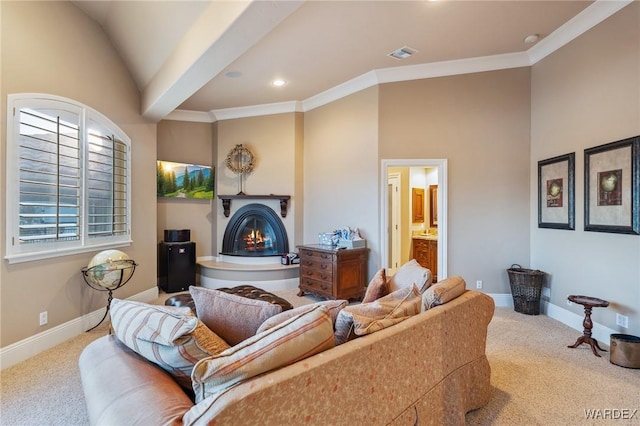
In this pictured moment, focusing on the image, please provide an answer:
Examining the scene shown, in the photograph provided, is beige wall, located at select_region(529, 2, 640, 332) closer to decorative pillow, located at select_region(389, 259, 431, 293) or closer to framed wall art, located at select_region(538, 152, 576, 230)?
framed wall art, located at select_region(538, 152, 576, 230)

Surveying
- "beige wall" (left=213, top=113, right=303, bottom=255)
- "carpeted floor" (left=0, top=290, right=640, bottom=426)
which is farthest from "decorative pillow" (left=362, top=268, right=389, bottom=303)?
"beige wall" (left=213, top=113, right=303, bottom=255)

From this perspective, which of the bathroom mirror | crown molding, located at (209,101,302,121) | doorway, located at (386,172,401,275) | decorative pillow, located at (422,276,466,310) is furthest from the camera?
the bathroom mirror

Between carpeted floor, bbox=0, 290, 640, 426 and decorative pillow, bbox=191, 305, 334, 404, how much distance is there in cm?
144

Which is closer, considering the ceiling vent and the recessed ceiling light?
the recessed ceiling light

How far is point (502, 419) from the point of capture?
203 cm

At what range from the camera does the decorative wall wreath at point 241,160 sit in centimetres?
589

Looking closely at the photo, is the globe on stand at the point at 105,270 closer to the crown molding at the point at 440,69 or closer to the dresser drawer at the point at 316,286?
the dresser drawer at the point at 316,286

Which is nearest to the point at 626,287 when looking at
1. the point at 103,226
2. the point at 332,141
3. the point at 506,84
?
the point at 506,84

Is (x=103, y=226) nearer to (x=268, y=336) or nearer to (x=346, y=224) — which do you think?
(x=346, y=224)

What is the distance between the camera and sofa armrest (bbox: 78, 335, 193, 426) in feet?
3.45

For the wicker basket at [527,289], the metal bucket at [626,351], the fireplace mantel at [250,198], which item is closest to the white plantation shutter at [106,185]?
the fireplace mantel at [250,198]

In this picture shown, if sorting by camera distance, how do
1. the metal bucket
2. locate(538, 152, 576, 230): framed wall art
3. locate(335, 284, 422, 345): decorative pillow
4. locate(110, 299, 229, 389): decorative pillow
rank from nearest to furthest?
locate(110, 299, 229, 389): decorative pillow < locate(335, 284, 422, 345): decorative pillow < the metal bucket < locate(538, 152, 576, 230): framed wall art

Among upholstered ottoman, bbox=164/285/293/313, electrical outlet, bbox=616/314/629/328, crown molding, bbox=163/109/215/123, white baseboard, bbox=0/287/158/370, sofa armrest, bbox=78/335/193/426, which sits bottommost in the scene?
white baseboard, bbox=0/287/158/370

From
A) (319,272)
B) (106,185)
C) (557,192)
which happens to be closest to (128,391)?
(106,185)
